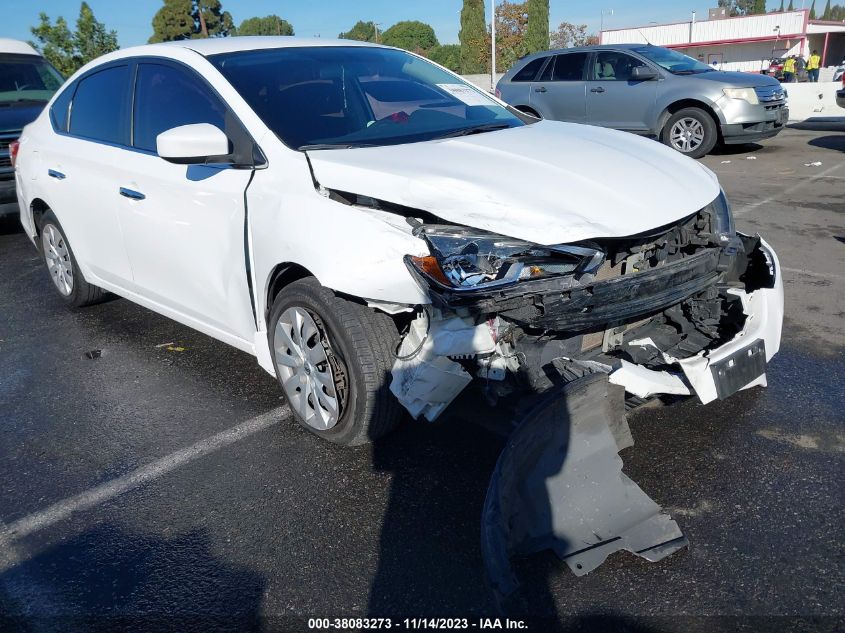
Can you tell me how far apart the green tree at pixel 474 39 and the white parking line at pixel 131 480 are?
45657mm

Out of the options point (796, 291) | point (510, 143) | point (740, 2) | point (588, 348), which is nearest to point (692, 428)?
point (588, 348)

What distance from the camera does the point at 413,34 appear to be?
85500 millimetres

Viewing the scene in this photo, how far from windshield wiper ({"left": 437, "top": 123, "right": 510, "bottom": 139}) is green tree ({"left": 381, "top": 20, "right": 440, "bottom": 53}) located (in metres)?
82.7

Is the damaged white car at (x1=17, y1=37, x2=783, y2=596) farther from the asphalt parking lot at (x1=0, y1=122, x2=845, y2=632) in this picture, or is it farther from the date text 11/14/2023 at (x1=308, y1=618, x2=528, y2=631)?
the date text 11/14/2023 at (x1=308, y1=618, x2=528, y2=631)

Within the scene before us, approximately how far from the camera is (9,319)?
5.67 metres

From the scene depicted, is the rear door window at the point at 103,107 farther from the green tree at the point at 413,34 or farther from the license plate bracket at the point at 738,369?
the green tree at the point at 413,34

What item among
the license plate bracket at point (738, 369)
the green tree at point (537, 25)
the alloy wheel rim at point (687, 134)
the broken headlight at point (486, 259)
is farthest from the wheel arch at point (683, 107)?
the green tree at point (537, 25)

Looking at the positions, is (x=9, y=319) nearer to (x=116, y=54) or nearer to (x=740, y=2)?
(x=116, y=54)

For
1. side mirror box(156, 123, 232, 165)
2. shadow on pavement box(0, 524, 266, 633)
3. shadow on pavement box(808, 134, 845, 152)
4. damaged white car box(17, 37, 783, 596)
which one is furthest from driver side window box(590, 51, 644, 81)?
shadow on pavement box(0, 524, 266, 633)

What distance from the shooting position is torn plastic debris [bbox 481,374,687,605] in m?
2.50

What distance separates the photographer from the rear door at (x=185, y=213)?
11.7 feet

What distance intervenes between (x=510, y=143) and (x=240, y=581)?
2.23 metres

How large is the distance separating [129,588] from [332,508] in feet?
2.60

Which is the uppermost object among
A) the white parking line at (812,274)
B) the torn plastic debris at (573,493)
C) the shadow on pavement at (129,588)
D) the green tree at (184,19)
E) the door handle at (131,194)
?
the green tree at (184,19)
